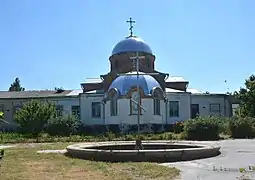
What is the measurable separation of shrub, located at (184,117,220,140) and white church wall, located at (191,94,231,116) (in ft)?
59.5

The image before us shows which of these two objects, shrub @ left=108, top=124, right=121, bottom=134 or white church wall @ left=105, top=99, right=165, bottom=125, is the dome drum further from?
shrub @ left=108, top=124, right=121, bottom=134

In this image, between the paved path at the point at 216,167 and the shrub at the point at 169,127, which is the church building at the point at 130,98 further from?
the paved path at the point at 216,167

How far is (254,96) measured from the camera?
4081 cm

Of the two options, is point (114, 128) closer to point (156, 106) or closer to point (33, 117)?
point (156, 106)

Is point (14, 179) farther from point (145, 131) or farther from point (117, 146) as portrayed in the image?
point (145, 131)

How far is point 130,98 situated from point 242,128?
1126 centimetres

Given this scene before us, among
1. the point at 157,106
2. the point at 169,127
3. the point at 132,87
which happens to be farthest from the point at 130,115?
the point at 169,127

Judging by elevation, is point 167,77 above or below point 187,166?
above

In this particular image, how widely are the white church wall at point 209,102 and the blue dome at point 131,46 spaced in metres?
8.06

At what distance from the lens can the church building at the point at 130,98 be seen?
38.8 m

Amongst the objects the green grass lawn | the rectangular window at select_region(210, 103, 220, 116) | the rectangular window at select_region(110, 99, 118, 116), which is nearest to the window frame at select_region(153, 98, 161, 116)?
the rectangular window at select_region(110, 99, 118, 116)

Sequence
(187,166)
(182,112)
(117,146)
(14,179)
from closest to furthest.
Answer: (14,179), (187,166), (117,146), (182,112)

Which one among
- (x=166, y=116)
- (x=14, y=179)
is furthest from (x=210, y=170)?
(x=166, y=116)

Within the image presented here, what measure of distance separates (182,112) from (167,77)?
6.44 m
